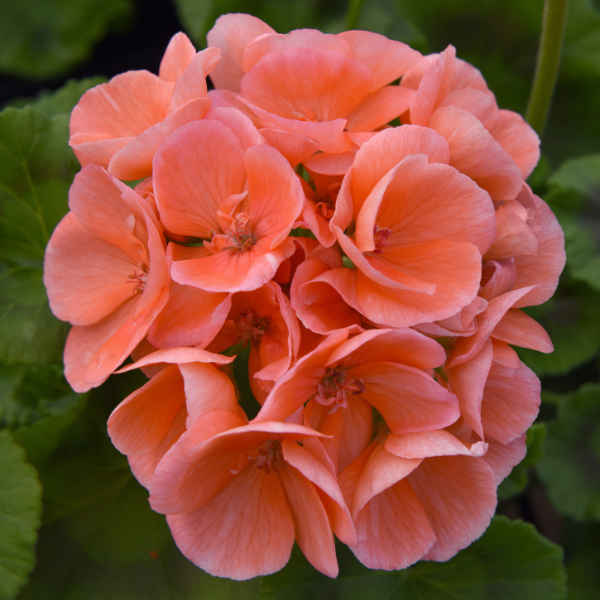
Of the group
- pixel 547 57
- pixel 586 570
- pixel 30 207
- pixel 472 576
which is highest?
pixel 547 57

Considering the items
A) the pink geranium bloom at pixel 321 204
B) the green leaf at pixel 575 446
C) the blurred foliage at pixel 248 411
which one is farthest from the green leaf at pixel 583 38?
the pink geranium bloom at pixel 321 204

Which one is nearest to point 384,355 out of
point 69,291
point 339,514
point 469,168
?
point 339,514

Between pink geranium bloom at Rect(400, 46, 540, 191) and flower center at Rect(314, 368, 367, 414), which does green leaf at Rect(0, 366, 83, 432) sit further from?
pink geranium bloom at Rect(400, 46, 540, 191)

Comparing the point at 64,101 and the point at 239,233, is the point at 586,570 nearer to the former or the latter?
the point at 239,233

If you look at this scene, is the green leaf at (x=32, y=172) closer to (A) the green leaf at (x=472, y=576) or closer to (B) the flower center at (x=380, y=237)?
(B) the flower center at (x=380, y=237)

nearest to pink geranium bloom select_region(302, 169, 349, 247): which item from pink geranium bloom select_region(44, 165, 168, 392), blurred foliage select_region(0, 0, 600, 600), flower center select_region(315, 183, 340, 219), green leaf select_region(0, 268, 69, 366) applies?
flower center select_region(315, 183, 340, 219)

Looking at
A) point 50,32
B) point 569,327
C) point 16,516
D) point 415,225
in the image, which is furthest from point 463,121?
point 50,32
